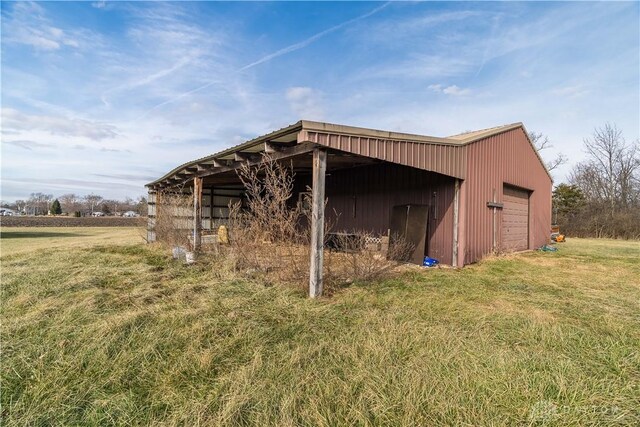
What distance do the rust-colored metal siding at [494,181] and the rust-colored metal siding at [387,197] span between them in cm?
46

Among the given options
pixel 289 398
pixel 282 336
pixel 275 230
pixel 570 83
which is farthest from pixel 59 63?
pixel 570 83

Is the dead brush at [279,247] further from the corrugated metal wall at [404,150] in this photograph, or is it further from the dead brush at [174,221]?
the dead brush at [174,221]

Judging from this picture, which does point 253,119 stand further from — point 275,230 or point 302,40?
point 275,230

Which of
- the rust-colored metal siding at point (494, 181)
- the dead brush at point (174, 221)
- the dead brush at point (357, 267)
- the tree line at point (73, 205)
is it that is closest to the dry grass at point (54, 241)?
the dead brush at point (174, 221)

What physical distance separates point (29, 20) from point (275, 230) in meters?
5.85

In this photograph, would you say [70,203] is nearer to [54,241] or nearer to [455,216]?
[54,241]

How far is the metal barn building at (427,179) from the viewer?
209 inches

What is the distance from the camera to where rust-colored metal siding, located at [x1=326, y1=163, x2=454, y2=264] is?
311 inches

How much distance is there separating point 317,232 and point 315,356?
7.10 feet

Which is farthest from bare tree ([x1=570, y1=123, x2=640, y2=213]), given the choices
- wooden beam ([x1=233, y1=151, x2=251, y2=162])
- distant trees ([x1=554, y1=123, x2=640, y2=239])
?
wooden beam ([x1=233, y1=151, x2=251, y2=162])

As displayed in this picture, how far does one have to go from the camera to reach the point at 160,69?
884 cm

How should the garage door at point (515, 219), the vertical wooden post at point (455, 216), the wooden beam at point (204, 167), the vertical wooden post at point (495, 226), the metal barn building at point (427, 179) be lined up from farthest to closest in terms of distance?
the garage door at point (515, 219) → the vertical wooden post at point (495, 226) → the wooden beam at point (204, 167) → the vertical wooden post at point (455, 216) → the metal barn building at point (427, 179)

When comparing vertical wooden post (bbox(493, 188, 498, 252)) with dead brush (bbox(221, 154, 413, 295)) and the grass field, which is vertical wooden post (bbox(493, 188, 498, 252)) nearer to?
the grass field

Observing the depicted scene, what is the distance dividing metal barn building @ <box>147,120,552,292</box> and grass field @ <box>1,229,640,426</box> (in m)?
1.88
